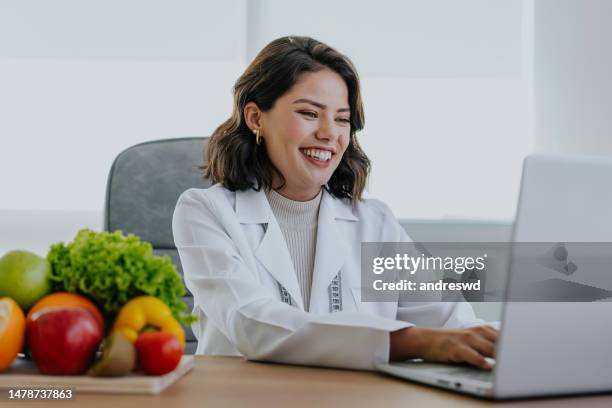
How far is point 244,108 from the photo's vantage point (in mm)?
1885

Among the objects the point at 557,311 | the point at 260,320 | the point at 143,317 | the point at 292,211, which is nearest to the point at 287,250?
the point at 292,211

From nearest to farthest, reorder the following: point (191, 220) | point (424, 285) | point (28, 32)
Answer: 1. point (191, 220)
2. point (424, 285)
3. point (28, 32)

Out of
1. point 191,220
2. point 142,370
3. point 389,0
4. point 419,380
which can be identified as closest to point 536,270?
point 419,380

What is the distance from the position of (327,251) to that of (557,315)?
938 mm

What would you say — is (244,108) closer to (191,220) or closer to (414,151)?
(191,220)

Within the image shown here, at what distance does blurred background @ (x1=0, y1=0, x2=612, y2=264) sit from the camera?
2.94 metres

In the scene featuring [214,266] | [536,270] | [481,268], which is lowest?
[481,268]

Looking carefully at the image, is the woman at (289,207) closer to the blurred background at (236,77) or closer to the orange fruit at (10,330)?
the orange fruit at (10,330)

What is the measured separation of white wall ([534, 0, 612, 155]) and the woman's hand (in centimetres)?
188

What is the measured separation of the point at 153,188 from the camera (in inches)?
79.4

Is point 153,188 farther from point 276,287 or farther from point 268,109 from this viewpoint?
point 276,287

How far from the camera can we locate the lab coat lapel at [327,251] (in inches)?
66.1

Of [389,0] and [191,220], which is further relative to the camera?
[389,0]

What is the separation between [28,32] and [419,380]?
2.57m
